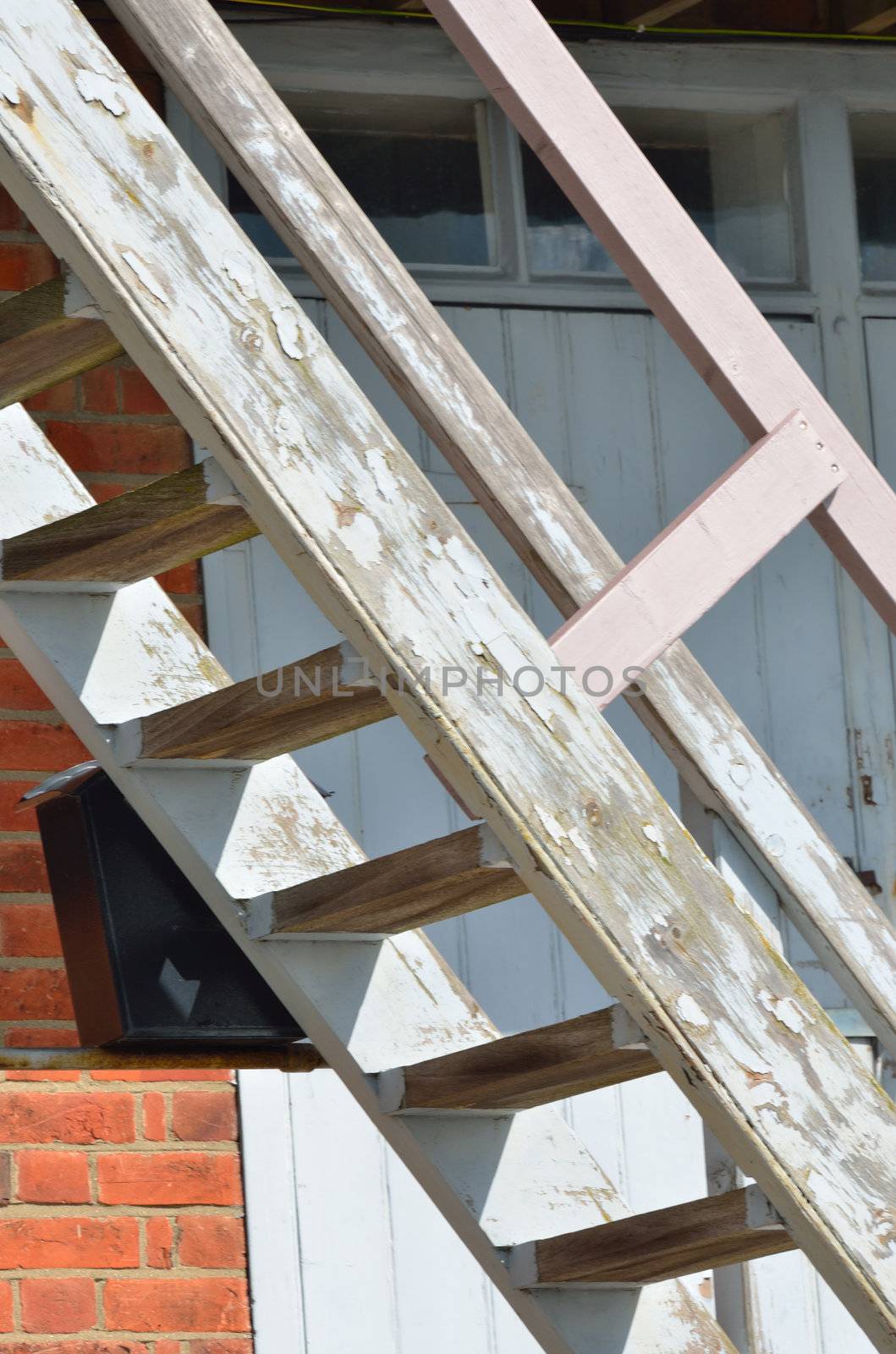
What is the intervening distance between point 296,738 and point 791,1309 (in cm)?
206

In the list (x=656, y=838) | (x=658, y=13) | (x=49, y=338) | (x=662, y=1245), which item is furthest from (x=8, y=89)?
(x=658, y=13)

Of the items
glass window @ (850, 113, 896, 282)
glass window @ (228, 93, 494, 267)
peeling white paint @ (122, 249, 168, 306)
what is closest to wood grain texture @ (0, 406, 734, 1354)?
peeling white paint @ (122, 249, 168, 306)

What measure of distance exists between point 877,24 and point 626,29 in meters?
0.59

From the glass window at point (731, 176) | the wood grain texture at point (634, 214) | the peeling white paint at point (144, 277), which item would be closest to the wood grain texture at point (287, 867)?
the peeling white paint at point (144, 277)

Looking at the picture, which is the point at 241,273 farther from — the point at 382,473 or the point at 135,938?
the point at 135,938

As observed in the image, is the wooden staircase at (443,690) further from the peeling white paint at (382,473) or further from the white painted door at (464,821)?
the white painted door at (464,821)

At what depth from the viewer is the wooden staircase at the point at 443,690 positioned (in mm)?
1750

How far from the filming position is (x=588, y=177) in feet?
6.35

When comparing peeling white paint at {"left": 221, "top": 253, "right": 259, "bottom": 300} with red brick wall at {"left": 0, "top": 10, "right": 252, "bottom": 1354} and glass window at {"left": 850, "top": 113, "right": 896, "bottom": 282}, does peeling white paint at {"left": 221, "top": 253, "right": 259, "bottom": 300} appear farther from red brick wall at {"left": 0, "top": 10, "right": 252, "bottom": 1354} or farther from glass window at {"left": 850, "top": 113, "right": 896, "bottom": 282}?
glass window at {"left": 850, "top": 113, "right": 896, "bottom": 282}

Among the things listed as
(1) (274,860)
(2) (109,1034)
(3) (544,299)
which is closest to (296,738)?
(1) (274,860)

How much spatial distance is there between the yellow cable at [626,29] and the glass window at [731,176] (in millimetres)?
176

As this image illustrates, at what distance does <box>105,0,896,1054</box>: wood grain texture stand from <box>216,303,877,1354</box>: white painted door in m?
1.33

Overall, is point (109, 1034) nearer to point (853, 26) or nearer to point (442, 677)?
point (442, 677)

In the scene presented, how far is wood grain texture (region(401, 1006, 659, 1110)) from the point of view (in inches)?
78.4
